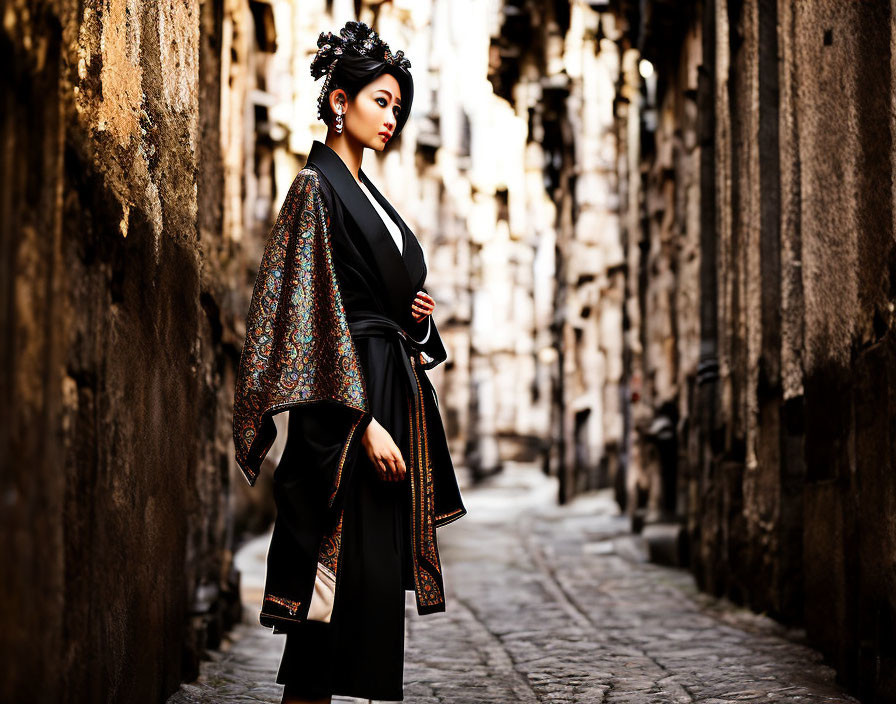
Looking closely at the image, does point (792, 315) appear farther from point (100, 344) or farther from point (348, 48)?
point (100, 344)

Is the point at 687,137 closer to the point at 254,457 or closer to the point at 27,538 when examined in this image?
the point at 254,457

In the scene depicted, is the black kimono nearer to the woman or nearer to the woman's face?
the woman

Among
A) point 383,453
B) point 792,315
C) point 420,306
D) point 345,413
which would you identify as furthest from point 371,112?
point 792,315

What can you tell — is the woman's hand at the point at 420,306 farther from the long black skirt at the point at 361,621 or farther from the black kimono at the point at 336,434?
the long black skirt at the point at 361,621

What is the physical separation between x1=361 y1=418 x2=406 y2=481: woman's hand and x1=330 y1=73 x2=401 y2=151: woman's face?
0.85 meters

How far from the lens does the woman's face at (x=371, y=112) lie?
3.80 meters

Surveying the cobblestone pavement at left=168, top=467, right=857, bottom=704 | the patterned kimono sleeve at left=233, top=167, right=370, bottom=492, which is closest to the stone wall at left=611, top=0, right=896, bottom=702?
the cobblestone pavement at left=168, top=467, right=857, bottom=704

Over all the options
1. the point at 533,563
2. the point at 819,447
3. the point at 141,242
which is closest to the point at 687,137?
the point at 533,563

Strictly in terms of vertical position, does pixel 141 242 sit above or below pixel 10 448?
above

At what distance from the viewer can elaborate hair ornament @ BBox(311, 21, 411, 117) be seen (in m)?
3.80

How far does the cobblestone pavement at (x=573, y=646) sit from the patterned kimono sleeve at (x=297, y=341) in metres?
1.31

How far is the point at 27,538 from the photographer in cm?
239

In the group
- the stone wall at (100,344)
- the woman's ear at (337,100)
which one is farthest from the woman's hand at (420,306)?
the stone wall at (100,344)

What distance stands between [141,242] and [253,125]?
9.93m
